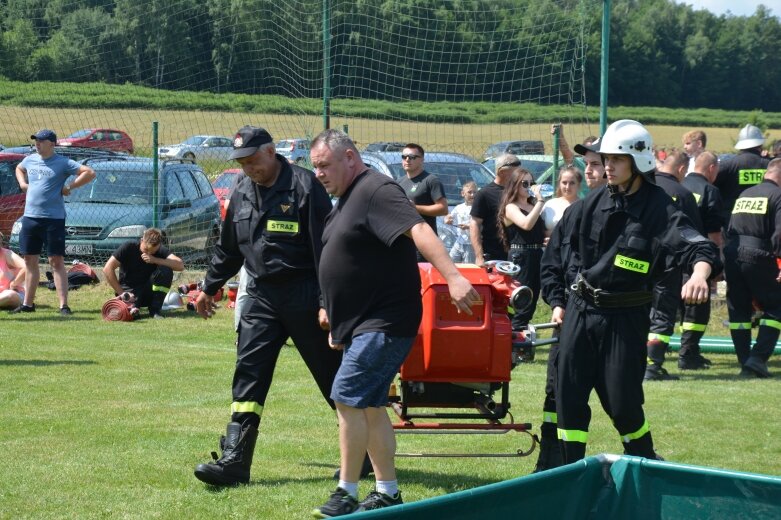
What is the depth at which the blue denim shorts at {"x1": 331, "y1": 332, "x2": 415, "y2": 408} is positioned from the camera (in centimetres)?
542

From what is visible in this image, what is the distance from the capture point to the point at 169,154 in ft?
61.0

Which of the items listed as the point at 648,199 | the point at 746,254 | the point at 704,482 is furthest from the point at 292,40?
the point at 704,482

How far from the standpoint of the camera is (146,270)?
14.3m

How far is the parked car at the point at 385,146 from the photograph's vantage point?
1617cm

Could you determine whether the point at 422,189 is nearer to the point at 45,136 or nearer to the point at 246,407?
the point at 246,407

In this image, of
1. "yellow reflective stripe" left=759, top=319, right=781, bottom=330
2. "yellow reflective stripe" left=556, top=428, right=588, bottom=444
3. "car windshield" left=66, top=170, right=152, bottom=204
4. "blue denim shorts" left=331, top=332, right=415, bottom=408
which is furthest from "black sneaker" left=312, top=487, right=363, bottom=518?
"car windshield" left=66, top=170, right=152, bottom=204

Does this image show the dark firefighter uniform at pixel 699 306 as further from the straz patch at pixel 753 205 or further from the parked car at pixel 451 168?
the parked car at pixel 451 168

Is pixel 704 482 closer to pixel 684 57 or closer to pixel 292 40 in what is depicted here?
pixel 292 40

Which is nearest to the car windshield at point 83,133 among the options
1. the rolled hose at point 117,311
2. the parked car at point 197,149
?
the parked car at point 197,149

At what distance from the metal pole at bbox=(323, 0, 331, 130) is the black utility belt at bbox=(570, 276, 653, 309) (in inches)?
368

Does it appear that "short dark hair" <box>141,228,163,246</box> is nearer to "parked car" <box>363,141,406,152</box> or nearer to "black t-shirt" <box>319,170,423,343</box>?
"parked car" <box>363,141,406,152</box>

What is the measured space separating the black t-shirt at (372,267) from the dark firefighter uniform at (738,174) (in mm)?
7471

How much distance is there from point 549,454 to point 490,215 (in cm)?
472

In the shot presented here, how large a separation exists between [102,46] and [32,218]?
177 inches
